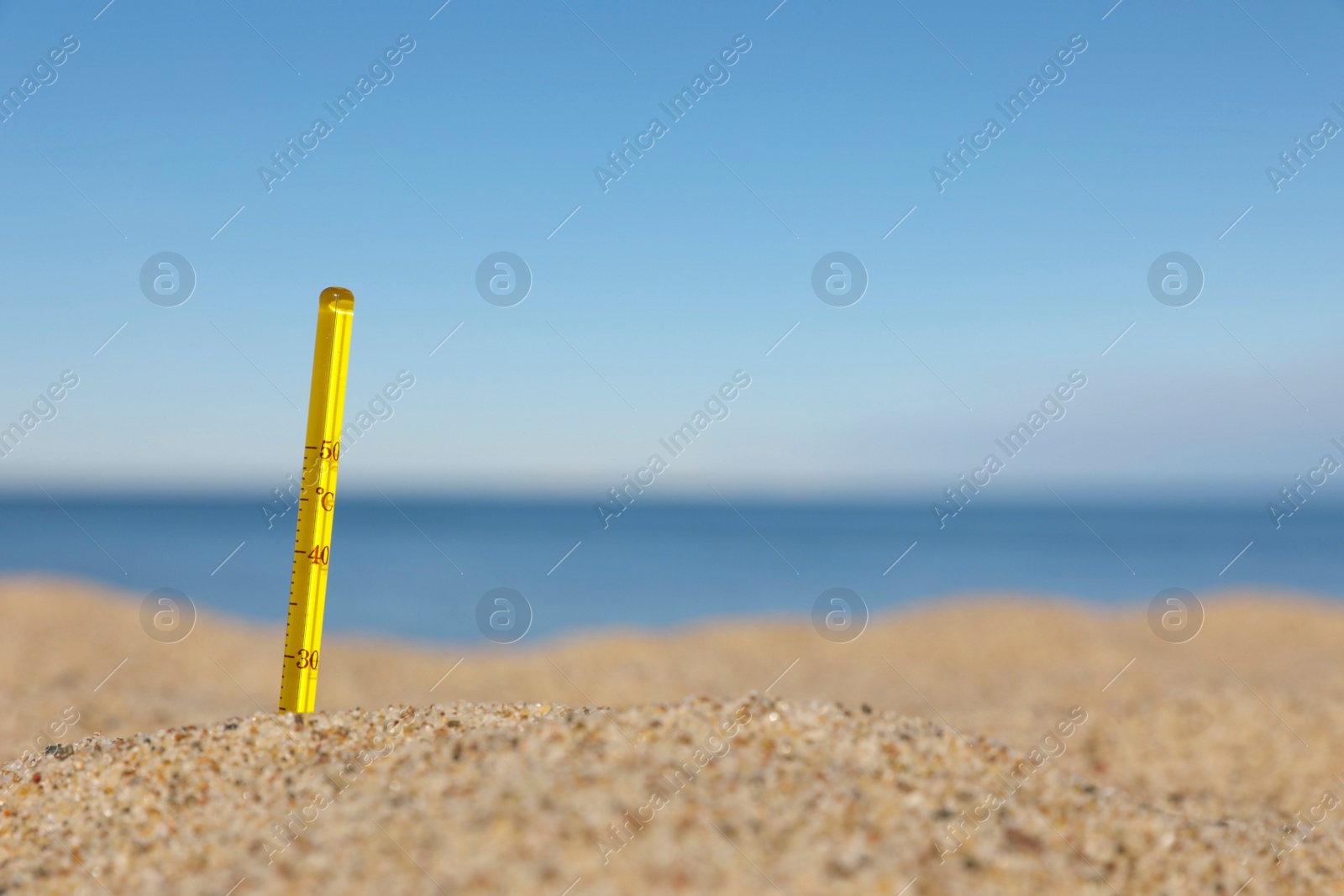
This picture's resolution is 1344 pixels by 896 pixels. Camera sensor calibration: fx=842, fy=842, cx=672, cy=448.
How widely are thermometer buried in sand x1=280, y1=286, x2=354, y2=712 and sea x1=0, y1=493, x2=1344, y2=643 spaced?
43.6ft

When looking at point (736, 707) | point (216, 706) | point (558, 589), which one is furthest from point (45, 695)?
point (558, 589)

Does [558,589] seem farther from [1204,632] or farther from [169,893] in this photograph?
[169,893]

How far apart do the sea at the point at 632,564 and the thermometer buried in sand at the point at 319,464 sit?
43.6ft

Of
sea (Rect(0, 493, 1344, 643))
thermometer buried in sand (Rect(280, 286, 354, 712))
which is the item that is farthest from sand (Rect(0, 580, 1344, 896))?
sea (Rect(0, 493, 1344, 643))

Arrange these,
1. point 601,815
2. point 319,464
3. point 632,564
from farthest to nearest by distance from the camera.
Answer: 1. point 632,564
2. point 319,464
3. point 601,815

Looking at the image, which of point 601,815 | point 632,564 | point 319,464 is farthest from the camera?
point 632,564

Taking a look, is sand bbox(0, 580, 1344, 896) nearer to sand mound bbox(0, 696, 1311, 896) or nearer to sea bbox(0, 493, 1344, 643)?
sand mound bbox(0, 696, 1311, 896)

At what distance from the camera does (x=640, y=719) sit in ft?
9.66

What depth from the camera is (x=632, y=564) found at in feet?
120

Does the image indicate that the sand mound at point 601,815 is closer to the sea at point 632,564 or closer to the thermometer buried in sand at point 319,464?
the thermometer buried in sand at point 319,464

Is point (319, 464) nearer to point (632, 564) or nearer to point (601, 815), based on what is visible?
point (601, 815)

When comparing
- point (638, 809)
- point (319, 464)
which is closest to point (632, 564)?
point (319, 464)

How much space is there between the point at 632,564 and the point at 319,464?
33.5 metres

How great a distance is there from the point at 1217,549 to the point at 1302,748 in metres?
44.9
